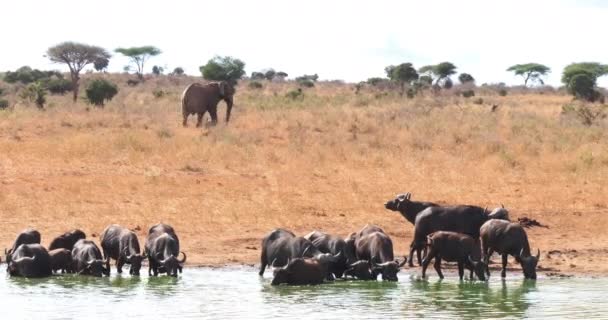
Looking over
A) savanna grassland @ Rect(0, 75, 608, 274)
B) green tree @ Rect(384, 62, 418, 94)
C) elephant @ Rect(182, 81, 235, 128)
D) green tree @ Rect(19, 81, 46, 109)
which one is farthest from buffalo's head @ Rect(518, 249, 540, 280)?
green tree @ Rect(384, 62, 418, 94)

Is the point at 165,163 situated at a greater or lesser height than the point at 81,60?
lesser

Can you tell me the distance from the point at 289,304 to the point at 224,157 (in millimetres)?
14445

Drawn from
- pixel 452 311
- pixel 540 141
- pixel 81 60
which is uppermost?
pixel 81 60

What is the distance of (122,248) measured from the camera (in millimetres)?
18797

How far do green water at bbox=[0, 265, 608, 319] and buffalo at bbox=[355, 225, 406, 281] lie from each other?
27cm

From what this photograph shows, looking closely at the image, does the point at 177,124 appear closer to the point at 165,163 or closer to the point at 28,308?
the point at 165,163

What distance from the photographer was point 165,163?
28.5m

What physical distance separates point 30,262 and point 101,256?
1221 mm

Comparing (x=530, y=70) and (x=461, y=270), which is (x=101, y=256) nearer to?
(x=461, y=270)

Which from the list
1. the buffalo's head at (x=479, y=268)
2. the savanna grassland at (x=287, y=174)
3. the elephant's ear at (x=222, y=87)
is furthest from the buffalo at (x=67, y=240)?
the elephant's ear at (x=222, y=87)

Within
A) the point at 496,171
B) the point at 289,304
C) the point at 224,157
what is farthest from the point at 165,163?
the point at 289,304

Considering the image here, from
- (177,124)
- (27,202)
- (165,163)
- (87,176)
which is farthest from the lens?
(177,124)

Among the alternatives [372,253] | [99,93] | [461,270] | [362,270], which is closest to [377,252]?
[372,253]

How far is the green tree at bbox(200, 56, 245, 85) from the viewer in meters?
68.2
